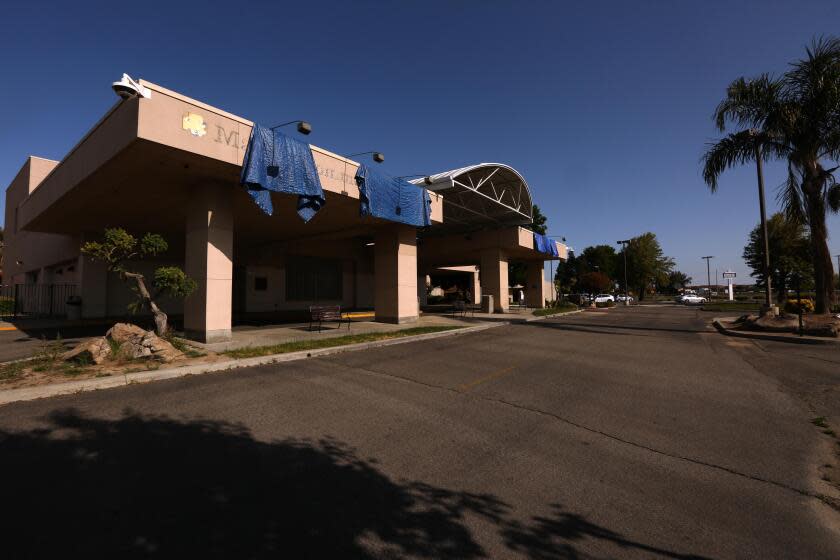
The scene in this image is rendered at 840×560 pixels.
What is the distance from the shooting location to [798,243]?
124 feet

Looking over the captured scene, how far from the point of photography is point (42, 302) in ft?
76.3

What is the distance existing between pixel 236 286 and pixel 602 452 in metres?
24.3

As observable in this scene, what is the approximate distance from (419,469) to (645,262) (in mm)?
73621

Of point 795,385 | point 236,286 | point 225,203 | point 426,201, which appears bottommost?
point 795,385

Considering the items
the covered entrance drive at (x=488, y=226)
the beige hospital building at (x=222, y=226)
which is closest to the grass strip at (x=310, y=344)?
the beige hospital building at (x=222, y=226)

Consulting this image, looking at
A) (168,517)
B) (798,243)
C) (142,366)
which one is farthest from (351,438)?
(798,243)

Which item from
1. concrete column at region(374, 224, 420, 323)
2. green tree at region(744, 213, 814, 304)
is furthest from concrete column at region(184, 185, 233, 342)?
green tree at region(744, 213, 814, 304)

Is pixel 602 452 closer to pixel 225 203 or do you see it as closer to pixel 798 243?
pixel 225 203

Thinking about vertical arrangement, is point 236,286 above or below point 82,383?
above

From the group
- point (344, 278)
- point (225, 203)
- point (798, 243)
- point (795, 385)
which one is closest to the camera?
point (795, 385)

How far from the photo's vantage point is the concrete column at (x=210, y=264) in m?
10.6

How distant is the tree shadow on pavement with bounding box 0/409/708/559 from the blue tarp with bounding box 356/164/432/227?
10899 millimetres

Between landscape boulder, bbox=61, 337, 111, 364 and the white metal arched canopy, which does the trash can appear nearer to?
landscape boulder, bbox=61, 337, 111, 364

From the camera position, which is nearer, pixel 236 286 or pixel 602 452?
pixel 602 452
